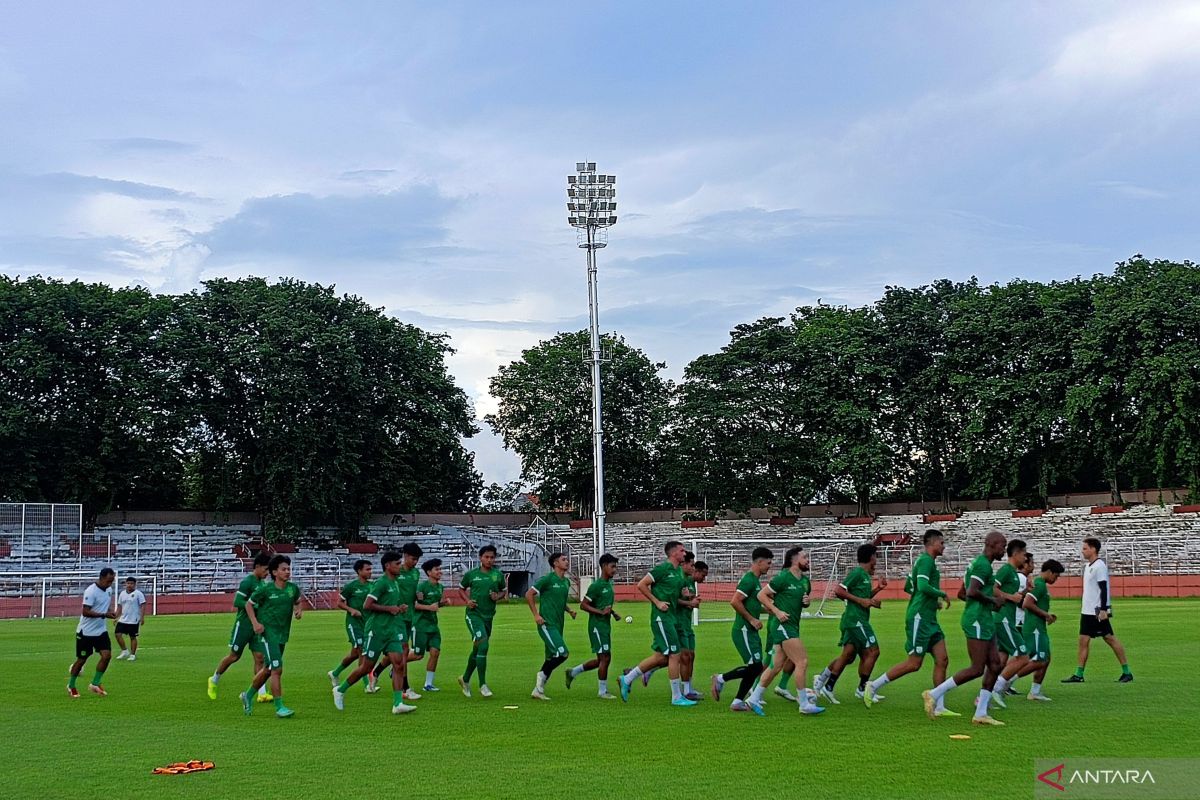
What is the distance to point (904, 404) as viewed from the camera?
6241 cm

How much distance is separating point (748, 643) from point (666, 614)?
1.04 meters

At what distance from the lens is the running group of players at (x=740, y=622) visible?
14086mm

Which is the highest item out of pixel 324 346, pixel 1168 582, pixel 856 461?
pixel 324 346

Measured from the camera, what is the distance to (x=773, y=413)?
64438 mm

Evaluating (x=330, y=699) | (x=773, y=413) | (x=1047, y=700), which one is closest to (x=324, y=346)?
(x=773, y=413)

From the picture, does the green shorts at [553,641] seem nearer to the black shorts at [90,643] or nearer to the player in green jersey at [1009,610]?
the player in green jersey at [1009,610]

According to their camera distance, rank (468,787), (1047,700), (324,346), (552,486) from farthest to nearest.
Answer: (552,486), (324,346), (1047,700), (468,787)

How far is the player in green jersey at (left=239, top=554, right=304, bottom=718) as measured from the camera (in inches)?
579

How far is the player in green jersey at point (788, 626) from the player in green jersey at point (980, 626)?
1353 millimetres

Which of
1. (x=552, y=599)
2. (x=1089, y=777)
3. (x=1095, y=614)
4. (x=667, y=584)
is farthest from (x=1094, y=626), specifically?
(x=1089, y=777)

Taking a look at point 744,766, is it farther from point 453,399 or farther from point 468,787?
point 453,399

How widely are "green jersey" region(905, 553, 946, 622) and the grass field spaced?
1123 mm

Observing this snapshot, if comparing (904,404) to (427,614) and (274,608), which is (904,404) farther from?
(274,608)

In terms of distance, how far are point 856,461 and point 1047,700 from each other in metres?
46.0
